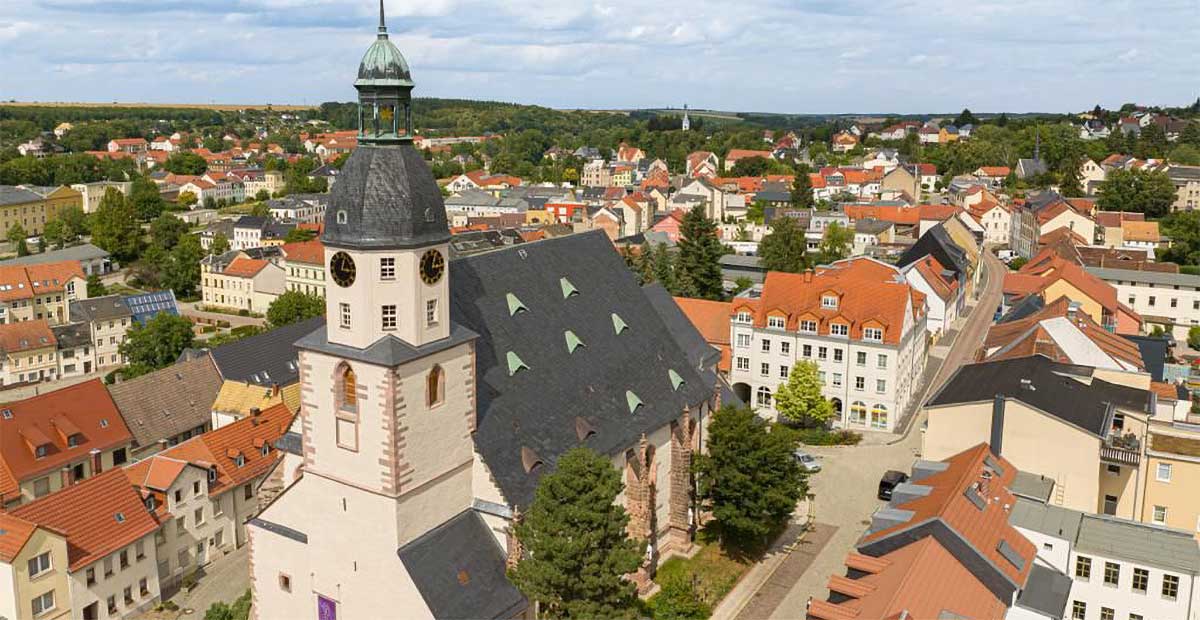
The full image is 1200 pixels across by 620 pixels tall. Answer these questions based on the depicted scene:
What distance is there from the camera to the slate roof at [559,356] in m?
35.2

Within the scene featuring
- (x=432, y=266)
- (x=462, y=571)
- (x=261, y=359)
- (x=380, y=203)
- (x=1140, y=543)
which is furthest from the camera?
(x=261, y=359)

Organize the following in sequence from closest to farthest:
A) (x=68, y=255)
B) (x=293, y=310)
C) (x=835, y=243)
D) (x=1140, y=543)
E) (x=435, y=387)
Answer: (x=435, y=387) → (x=1140, y=543) → (x=293, y=310) → (x=835, y=243) → (x=68, y=255)

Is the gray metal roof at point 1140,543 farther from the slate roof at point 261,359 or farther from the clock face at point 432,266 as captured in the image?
the slate roof at point 261,359

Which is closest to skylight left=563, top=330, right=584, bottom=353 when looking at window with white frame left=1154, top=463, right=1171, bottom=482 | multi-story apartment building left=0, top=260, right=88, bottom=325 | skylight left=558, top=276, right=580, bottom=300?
skylight left=558, top=276, right=580, bottom=300

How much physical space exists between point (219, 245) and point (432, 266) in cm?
11407

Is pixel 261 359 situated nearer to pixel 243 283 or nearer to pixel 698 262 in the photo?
pixel 698 262

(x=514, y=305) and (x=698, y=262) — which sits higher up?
(x=514, y=305)

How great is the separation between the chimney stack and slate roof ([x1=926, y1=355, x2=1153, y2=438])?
142 feet

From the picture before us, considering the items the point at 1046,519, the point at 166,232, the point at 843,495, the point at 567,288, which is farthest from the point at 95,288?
the point at 1046,519

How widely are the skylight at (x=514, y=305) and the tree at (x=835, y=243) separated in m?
73.1

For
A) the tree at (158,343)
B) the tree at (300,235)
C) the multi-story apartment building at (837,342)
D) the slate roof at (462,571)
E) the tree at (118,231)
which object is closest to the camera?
the slate roof at (462,571)

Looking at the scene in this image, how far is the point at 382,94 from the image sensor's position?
30.2 m

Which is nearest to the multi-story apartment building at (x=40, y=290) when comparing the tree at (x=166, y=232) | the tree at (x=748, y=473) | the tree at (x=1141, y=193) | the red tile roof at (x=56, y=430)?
the tree at (x=166, y=232)

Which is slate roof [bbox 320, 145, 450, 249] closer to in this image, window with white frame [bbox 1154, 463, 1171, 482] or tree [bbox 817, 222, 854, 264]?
window with white frame [bbox 1154, 463, 1171, 482]
